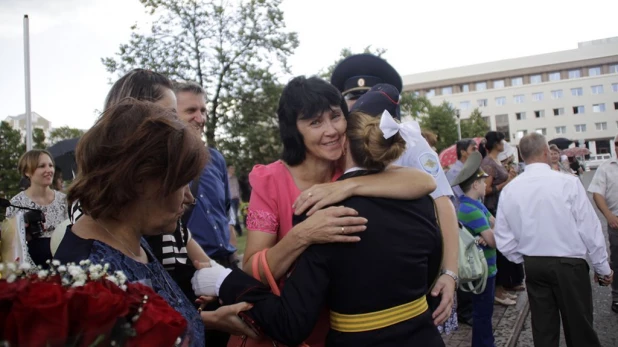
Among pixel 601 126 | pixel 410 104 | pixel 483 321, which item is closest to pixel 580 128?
pixel 601 126

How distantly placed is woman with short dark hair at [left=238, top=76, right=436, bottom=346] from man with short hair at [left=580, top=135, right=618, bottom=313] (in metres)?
5.07

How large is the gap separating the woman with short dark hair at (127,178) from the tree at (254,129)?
19.1m

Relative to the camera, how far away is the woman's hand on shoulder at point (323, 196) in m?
1.92

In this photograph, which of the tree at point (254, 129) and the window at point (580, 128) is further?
the window at point (580, 128)

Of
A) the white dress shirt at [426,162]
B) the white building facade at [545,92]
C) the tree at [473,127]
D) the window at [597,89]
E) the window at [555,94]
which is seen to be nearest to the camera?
the white dress shirt at [426,162]

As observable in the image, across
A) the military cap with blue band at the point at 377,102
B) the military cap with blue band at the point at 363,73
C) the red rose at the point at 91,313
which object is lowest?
the red rose at the point at 91,313

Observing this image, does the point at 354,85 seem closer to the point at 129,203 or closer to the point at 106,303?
the point at 129,203

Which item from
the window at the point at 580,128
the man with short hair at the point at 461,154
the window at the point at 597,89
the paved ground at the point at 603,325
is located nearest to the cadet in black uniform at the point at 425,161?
the paved ground at the point at 603,325

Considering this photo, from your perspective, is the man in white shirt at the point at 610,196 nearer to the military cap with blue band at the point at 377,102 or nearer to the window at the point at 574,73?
the military cap with blue band at the point at 377,102

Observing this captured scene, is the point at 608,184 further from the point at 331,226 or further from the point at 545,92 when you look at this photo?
the point at 545,92

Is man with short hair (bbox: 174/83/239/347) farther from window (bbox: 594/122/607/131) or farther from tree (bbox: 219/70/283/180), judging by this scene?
window (bbox: 594/122/607/131)

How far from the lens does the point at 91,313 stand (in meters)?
0.90

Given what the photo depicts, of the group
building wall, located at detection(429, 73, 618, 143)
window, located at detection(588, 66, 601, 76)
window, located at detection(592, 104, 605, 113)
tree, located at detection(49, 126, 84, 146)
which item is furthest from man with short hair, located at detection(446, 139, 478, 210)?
window, located at detection(588, 66, 601, 76)

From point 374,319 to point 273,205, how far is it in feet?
2.35
